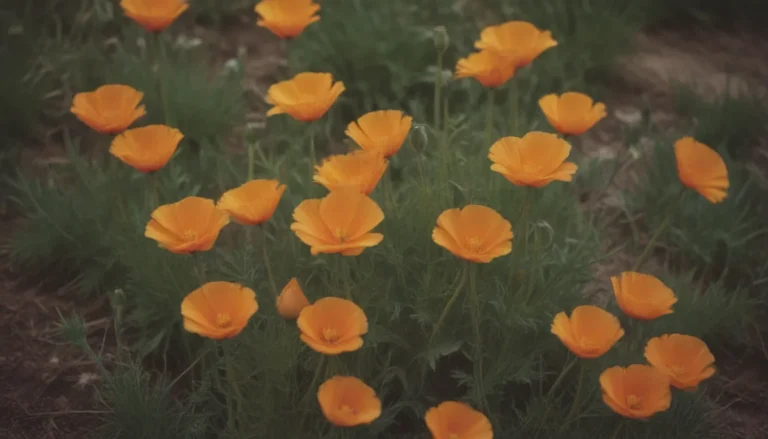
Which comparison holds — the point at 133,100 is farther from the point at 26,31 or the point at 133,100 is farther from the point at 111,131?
the point at 26,31

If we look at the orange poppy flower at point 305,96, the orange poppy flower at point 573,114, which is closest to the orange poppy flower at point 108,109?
the orange poppy flower at point 305,96

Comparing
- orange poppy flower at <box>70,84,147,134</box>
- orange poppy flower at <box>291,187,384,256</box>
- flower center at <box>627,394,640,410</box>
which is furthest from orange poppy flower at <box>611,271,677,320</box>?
orange poppy flower at <box>70,84,147,134</box>

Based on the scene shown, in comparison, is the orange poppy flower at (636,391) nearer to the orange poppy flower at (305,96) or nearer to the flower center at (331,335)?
the flower center at (331,335)

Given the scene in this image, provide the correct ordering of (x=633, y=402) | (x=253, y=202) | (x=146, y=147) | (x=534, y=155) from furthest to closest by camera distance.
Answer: (x=146, y=147) → (x=534, y=155) → (x=253, y=202) → (x=633, y=402)

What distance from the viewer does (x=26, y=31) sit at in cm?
234

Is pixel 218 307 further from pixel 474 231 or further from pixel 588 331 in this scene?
pixel 588 331

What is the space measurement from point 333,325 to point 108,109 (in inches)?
28.4

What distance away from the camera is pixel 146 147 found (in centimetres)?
156

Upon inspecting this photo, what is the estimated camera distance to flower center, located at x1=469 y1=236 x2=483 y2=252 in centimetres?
134

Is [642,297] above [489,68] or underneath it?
underneath

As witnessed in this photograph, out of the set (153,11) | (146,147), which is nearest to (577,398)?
(146,147)

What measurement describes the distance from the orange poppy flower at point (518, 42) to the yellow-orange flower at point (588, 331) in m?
0.57

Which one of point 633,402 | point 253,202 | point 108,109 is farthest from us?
point 108,109

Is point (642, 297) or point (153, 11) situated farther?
point (153, 11)
